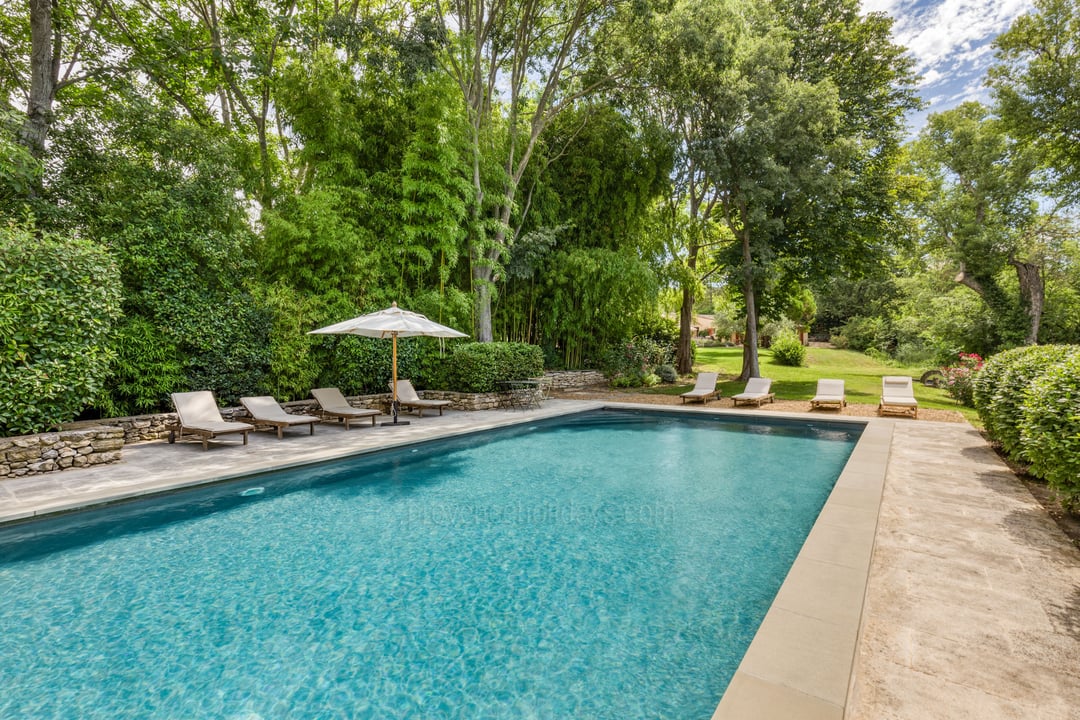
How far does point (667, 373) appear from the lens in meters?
16.0

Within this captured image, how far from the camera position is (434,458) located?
7.07 m

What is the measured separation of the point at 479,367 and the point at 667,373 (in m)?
7.96

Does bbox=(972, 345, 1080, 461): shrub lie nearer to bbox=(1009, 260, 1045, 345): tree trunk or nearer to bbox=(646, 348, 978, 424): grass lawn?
bbox=(646, 348, 978, 424): grass lawn

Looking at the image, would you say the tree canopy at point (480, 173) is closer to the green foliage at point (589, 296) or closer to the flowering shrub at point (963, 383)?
the green foliage at point (589, 296)

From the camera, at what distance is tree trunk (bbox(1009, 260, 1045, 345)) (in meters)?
15.8

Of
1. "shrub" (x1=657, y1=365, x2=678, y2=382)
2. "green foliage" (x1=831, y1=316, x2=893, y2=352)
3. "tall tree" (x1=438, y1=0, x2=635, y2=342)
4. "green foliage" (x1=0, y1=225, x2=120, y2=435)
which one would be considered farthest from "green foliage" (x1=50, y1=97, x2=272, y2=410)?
"green foliage" (x1=831, y1=316, x2=893, y2=352)

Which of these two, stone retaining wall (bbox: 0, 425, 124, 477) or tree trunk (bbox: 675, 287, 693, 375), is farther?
tree trunk (bbox: 675, 287, 693, 375)

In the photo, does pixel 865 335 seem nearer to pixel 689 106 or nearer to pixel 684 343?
pixel 684 343

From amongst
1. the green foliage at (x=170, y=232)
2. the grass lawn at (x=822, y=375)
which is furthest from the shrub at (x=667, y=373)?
the green foliage at (x=170, y=232)

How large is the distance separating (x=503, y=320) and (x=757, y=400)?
7214 millimetres

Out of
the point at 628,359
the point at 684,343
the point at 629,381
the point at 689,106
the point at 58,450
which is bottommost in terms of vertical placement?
the point at 58,450

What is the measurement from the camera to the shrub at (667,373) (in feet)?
52.5

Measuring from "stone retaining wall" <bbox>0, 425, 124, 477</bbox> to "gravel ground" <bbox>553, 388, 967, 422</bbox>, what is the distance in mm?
9526

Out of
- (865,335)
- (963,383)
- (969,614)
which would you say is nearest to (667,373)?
(963,383)
